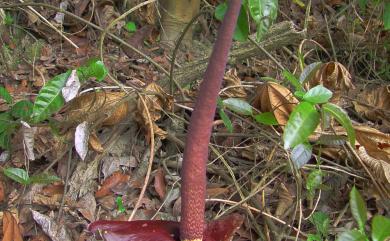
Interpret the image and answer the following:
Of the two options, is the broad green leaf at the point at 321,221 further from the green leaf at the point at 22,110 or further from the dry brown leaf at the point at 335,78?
Result: the green leaf at the point at 22,110

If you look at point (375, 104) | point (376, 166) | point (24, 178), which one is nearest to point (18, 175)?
point (24, 178)

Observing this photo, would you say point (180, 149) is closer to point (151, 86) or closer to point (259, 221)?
point (151, 86)

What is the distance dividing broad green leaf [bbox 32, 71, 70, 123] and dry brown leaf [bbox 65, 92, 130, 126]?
183mm

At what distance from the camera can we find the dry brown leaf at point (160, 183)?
5.16ft

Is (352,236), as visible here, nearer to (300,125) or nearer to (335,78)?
(300,125)

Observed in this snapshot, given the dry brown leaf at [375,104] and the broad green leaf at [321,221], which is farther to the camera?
the dry brown leaf at [375,104]

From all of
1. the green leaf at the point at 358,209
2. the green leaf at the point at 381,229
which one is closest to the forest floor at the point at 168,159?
the green leaf at the point at 358,209

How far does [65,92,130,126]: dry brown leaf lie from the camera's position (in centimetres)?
159

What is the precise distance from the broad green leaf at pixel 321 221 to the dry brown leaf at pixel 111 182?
0.55m

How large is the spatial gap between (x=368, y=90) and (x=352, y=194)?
2.77ft

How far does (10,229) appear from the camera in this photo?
55.6 inches

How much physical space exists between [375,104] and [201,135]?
1153 mm

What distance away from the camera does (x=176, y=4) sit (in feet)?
7.06

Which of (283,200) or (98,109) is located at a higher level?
(98,109)
